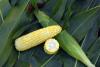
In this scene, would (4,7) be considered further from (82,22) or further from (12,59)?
(82,22)

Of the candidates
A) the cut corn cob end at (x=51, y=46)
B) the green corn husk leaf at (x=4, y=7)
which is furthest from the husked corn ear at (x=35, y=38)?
the green corn husk leaf at (x=4, y=7)

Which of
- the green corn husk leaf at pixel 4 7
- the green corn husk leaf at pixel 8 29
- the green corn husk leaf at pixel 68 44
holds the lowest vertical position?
the green corn husk leaf at pixel 68 44

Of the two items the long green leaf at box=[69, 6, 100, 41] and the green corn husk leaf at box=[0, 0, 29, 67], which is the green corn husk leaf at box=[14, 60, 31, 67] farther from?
the long green leaf at box=[69, 6, 100, 41]

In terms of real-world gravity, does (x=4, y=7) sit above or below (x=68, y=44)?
above

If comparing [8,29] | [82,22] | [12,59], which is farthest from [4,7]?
[82,22]

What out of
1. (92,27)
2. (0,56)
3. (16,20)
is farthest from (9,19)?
(92,27)

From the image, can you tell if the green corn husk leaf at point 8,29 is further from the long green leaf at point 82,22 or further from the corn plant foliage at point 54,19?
the long green leaf at point 82,22

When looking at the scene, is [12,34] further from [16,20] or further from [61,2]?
[61,2]
